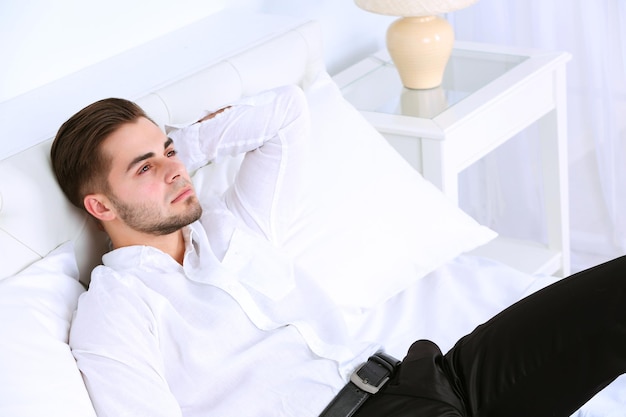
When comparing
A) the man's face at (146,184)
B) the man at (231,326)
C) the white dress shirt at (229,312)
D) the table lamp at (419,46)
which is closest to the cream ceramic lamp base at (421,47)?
the table lamp at (419,46)

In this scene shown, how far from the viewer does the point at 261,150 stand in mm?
1843

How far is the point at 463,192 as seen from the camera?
10.4 feet

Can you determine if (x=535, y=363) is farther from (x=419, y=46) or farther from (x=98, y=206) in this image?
(x=419, y=46)

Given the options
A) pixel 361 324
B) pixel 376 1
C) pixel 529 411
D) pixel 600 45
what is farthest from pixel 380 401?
pixel 600 45

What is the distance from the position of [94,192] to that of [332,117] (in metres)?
0.62

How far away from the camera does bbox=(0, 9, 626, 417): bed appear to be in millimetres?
1575

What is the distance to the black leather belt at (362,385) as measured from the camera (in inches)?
59.0

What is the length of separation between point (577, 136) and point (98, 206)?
5.80 ft

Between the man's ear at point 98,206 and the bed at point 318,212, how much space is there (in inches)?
1.5

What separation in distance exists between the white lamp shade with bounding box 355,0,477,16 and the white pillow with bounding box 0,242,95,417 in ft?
3.52

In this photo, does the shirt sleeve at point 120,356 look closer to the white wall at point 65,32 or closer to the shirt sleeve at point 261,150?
the shirt sleeve at point 261,150

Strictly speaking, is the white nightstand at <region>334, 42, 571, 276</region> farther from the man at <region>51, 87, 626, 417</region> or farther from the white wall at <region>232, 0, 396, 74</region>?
the man at <region>51, 87, 626, 417</region>

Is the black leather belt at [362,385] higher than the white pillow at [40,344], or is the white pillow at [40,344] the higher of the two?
the white pillow at [40,344]

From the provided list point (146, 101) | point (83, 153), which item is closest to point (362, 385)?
point (83, 153)
